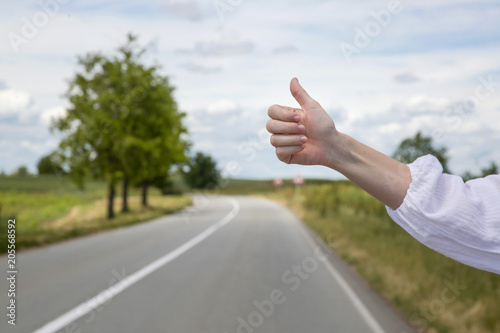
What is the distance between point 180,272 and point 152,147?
22.2m

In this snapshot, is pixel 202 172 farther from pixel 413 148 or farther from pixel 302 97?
pixel 302 97

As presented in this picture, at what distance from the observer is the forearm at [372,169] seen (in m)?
1.45

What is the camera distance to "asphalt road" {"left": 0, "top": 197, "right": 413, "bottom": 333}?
7.36 metres

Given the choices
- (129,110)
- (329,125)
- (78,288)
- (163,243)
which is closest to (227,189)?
(129,110)

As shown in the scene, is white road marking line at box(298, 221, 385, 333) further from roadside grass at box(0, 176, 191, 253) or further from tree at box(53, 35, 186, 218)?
tree at box(53, 35, 186, 218)

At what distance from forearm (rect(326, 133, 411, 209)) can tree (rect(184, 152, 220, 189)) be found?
2788 inches

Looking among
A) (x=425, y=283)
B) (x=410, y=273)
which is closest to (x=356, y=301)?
(x=425, y=283)

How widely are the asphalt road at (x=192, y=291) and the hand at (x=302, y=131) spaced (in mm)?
5798

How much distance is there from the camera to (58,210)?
53156 mm

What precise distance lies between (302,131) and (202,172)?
79.6m

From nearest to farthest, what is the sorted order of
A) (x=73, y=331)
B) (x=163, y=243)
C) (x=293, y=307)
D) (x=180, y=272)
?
1. (x=73, y=331)
2. (x=293, y=307)
3. (x=180, y=272)
4. (x=163, y=243)

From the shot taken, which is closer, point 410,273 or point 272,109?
point 272,109

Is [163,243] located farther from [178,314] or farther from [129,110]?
[129,110]

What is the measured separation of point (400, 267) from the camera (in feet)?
34.7
